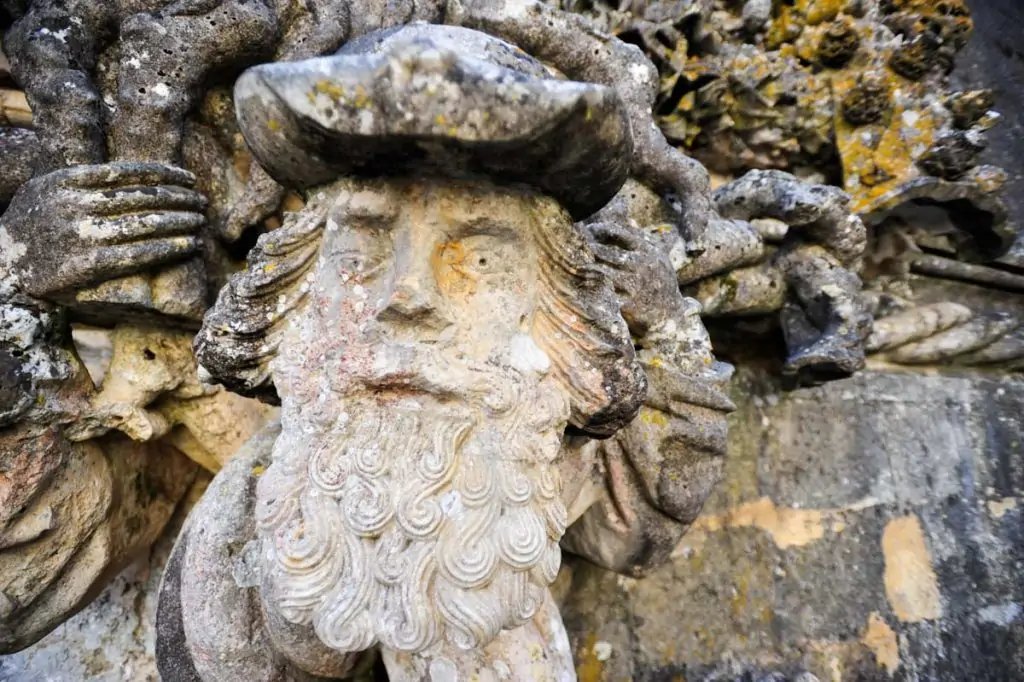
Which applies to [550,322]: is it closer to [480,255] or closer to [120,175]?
[480,255]

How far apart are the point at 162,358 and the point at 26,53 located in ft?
2.10

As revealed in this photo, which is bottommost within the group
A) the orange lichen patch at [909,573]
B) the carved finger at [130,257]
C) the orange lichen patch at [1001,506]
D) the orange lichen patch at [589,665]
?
the orange lichen patch at [589,665]

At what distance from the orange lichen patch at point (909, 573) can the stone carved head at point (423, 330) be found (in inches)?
43.1

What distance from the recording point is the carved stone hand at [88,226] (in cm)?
101

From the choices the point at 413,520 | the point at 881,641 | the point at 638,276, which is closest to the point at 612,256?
the point at 638,276

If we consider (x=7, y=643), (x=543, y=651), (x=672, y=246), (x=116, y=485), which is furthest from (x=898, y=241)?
(x=7, y=643)

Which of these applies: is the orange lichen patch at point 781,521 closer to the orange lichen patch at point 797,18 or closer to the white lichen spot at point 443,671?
the white lichen spot at point 443,671

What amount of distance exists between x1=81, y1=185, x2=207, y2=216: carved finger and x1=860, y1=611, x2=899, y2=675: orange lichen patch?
182cm

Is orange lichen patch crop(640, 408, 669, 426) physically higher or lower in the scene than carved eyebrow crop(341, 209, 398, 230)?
lower

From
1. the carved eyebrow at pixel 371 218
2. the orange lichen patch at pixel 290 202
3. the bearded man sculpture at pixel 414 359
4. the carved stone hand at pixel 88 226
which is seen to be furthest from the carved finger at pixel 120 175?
the carved eyebrow at pixel 371 218

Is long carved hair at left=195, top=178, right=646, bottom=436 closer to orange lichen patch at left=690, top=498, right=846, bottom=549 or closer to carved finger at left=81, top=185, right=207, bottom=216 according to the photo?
carved finger at left=81, top=185, right=207, bottom=216

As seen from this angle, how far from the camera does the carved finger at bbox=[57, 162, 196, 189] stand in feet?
3.30

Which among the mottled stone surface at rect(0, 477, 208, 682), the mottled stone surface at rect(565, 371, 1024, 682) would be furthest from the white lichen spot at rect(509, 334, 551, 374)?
the mottled stone surface at rect(0, 477, 208, 682)

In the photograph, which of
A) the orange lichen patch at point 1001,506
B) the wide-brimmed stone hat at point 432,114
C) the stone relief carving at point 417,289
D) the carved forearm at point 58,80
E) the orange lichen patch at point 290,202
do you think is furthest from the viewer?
the orange lichen patch at point 1001,506
